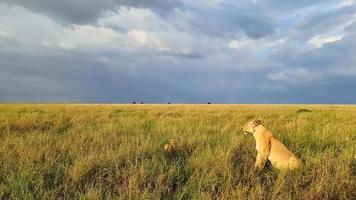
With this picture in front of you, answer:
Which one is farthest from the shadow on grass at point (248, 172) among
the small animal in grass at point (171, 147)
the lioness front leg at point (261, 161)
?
the small animal in grass at point (171, 147)

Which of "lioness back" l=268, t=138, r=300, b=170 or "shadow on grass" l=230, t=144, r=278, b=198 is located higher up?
"lioness back" l=268, t=138, r=300, b=170

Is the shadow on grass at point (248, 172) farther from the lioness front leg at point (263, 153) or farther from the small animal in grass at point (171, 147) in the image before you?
the small animal in grass at point (171, 147)

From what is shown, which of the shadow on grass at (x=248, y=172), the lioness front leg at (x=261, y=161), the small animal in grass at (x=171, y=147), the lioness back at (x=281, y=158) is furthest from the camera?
the small animal in grass at (x=171, y=147)

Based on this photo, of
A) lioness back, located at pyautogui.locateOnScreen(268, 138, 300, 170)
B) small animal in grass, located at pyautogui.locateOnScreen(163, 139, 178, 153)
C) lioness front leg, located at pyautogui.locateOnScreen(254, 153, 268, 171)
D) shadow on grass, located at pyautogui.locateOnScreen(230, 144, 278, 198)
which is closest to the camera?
shadow on grass, located at pyautogui.locateOnScreen(230, 144, 278, 198)

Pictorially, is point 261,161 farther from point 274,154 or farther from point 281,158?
point 281,158

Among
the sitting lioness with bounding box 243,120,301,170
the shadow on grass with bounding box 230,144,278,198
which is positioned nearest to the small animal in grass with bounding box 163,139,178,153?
the shadow on grass with bounding box 230,144,278,198

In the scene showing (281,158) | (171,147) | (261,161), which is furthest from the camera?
(171,147)

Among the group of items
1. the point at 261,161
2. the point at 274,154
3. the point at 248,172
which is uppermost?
the point at 274,154

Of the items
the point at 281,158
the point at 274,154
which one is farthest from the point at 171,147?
the point at 281,158

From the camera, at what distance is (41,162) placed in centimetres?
689

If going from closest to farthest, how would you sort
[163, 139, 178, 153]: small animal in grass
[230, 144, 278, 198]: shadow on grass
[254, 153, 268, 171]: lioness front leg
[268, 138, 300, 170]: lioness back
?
[230, 144, 278, 198]: shadow on grass
[268, 138, 300, 170]: lioness back
[254, 153, 268, 171]: lioness front leg
[163, 139, 178, 153]: small animal in grass

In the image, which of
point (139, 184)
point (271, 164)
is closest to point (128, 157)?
point (139, 184)

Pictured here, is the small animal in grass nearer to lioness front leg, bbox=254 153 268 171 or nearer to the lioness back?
lioness front leg, bbox=254 153 268 171

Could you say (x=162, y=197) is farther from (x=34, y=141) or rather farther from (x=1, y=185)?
(x=34, y=141)
